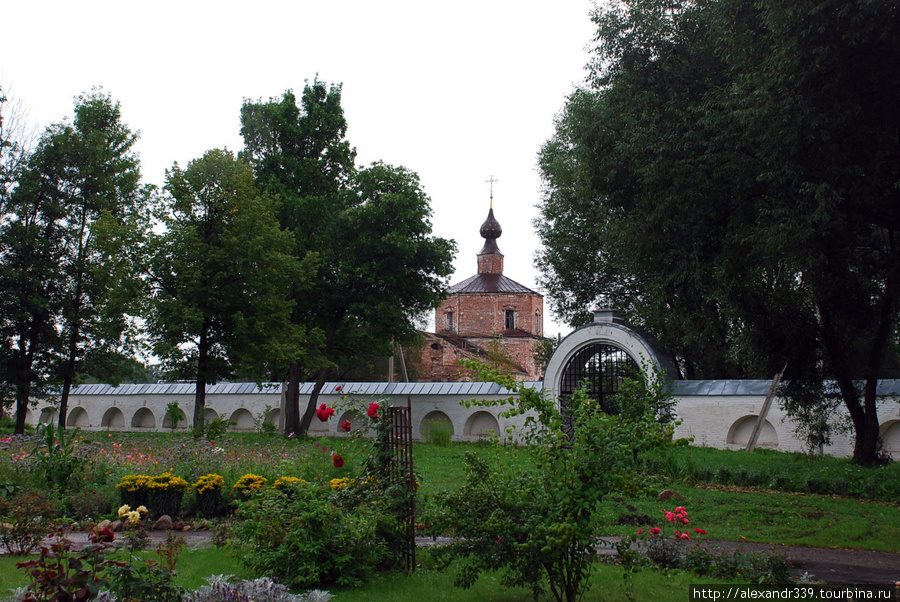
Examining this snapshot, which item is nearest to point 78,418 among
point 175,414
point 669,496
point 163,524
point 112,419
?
point 112,419

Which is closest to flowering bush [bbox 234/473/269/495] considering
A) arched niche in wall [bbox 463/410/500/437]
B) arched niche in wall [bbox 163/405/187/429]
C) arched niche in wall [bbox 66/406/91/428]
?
Result: arched niche in wall [bbox 463/410/500/437]

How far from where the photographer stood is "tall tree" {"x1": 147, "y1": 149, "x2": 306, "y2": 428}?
68.0ft

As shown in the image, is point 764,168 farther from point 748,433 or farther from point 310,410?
point 310,410

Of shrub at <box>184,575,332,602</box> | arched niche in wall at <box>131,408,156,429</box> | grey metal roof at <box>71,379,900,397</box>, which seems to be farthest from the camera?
arched niche in wall at <box>131,408,156,429</box>

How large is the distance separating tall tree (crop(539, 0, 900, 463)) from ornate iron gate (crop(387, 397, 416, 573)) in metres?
6.15

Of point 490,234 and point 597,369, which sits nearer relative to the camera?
point 597,369

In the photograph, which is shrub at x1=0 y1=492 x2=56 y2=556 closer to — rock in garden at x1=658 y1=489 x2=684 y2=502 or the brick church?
rock in garden at x1=658 y1=489 x2=684 y2=502

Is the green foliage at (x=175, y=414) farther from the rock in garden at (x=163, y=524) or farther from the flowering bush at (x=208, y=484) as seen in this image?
the rock in garden at (x=163, y=524)

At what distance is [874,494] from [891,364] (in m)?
13.2

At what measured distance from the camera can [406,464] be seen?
6.55 m

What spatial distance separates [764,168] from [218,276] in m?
14.9

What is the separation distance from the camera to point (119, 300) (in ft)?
66.6

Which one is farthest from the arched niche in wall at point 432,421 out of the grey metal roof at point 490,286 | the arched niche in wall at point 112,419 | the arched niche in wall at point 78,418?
the grey metal roof at point 490,286

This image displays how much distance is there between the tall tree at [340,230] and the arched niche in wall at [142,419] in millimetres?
9667
